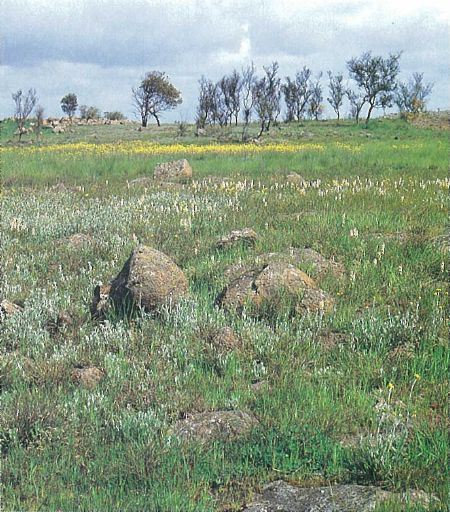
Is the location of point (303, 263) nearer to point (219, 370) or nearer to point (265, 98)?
point (219, 370)

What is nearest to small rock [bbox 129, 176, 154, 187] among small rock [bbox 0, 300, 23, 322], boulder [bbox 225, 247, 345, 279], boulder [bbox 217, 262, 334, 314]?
boulder [bbox 225, 247, 345, 279]

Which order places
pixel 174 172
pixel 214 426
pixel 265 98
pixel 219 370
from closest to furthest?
1. pixel 214 426
2. pixel 219 370
3. pixel 174 172
4. pixel 265 98

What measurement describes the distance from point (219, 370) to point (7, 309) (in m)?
2.47

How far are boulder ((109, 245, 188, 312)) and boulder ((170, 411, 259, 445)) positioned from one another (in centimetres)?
207

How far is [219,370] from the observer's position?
5.30 m

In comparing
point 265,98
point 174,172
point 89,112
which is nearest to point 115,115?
point 89,112

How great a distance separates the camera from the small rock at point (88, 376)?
16.8 feet

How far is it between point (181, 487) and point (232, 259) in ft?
15.1

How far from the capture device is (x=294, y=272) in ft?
21.2

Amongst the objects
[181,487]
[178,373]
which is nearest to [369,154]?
[178,373]

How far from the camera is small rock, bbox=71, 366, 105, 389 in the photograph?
5.11 meters

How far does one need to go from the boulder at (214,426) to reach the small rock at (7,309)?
2.77 meters

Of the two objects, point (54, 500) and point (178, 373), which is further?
point (178, 373)

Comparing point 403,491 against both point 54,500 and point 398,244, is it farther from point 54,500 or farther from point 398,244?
point 398,244
